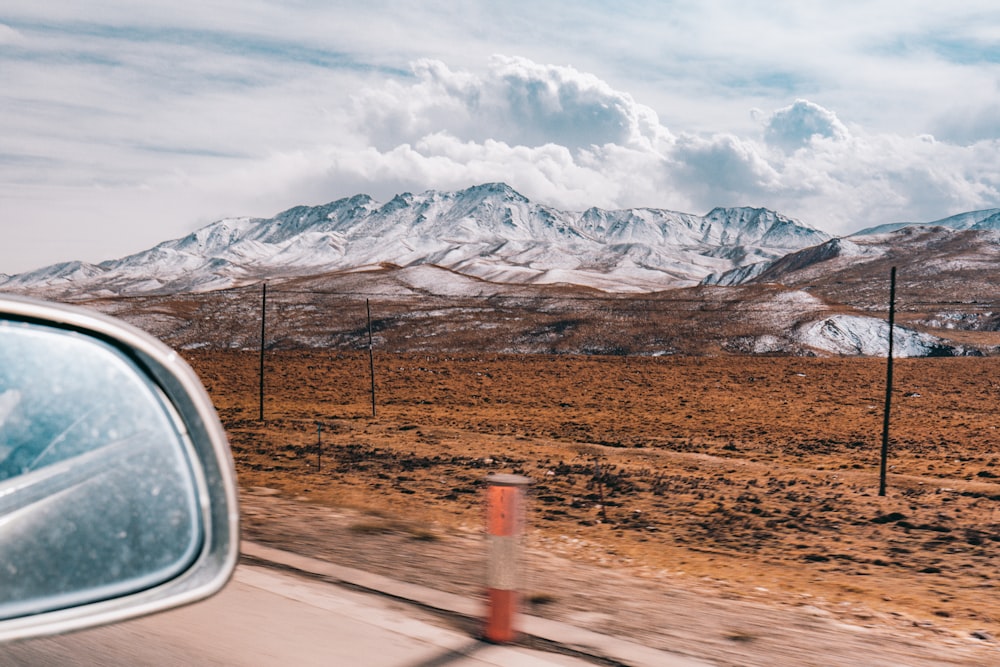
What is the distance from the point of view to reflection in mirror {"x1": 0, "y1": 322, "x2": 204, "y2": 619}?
1.56m

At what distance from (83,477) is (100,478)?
0.12 ft

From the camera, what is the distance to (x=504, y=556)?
477 centimetres

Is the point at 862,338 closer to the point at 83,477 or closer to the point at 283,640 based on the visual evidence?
the point at 283,640

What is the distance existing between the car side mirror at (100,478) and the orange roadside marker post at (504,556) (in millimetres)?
2950

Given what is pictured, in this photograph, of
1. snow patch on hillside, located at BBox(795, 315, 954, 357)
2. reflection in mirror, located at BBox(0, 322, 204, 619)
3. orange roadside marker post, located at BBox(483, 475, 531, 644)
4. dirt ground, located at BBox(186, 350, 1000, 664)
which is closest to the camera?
reflection in mirror, located at BBox(0, 322, 204, 619)

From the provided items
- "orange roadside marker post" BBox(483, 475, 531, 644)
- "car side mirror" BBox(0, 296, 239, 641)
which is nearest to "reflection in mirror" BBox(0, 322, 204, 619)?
"car side mirror" BBox(0, 296, 239, 641)

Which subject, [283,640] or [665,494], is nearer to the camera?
[283,640]

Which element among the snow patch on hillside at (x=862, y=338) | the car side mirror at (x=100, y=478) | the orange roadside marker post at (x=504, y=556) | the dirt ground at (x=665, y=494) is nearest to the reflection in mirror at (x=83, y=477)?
the car side mirror at (x=100, y=478)

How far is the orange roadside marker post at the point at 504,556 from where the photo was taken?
15.4 ft

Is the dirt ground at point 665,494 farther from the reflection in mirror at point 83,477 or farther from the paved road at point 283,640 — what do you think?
the reflection in mirror at point 83,477

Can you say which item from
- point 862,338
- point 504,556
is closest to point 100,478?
point 504,556

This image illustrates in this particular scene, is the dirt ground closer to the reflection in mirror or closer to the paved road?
the paved road

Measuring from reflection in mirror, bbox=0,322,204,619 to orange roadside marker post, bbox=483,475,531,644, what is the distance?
9.82 ft

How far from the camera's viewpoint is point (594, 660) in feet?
14.5
